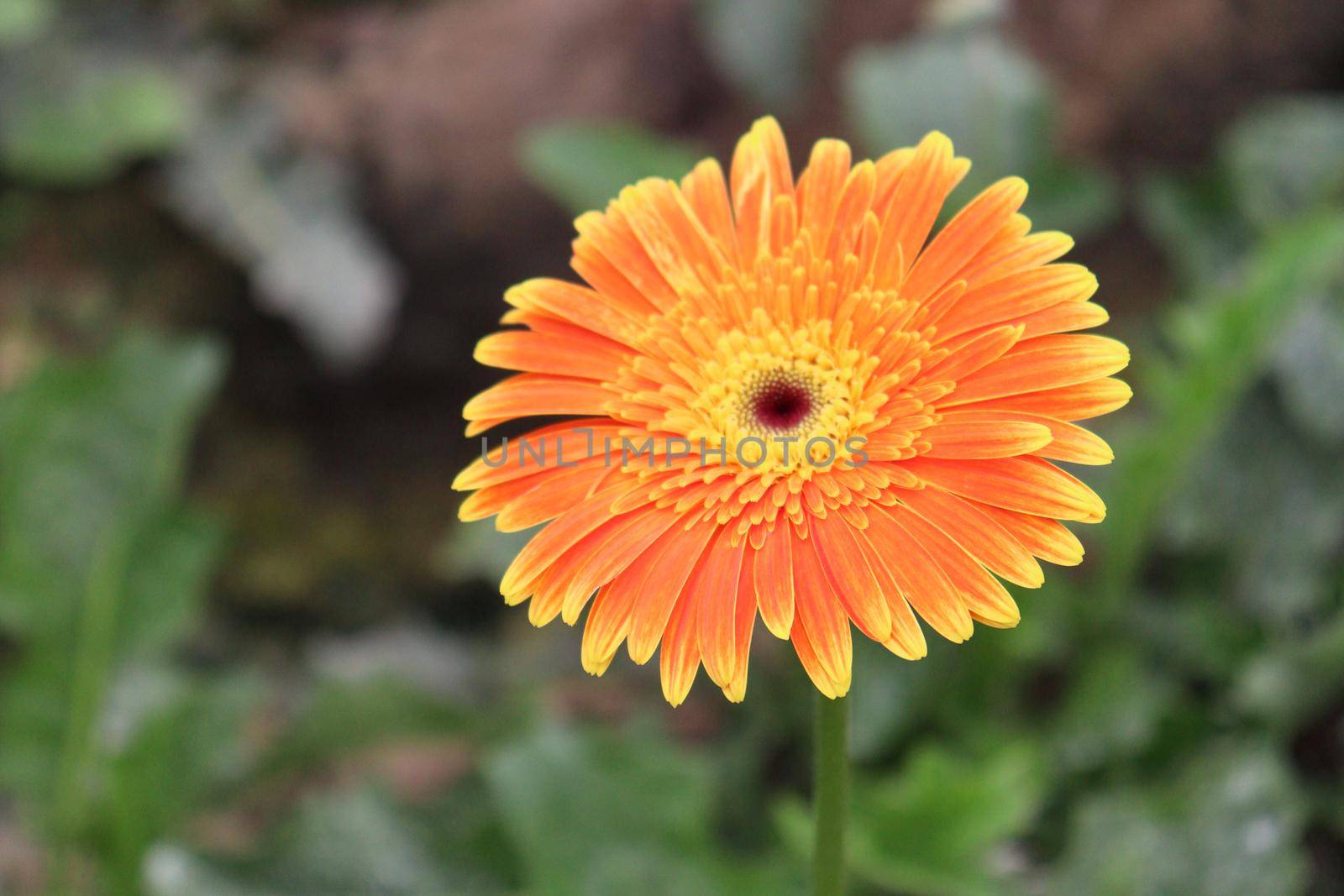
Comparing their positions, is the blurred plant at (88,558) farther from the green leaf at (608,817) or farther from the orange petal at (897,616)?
the orange petal at (897,616)

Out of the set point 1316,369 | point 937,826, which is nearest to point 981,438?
point 937,826

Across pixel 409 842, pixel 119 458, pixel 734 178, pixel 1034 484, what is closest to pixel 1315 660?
pixel 1034 484

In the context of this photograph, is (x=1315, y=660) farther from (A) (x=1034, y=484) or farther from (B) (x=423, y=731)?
(B) (x=423, y=731)

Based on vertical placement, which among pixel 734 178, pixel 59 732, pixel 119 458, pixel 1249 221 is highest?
pixel 1249 221

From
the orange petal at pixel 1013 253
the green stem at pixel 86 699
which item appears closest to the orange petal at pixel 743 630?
the orange petal at pixel 1013 253

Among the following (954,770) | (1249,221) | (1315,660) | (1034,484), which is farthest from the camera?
(1249,221)

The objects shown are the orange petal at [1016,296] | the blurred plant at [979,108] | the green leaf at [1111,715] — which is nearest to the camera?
the orange petal at [1016,296]
